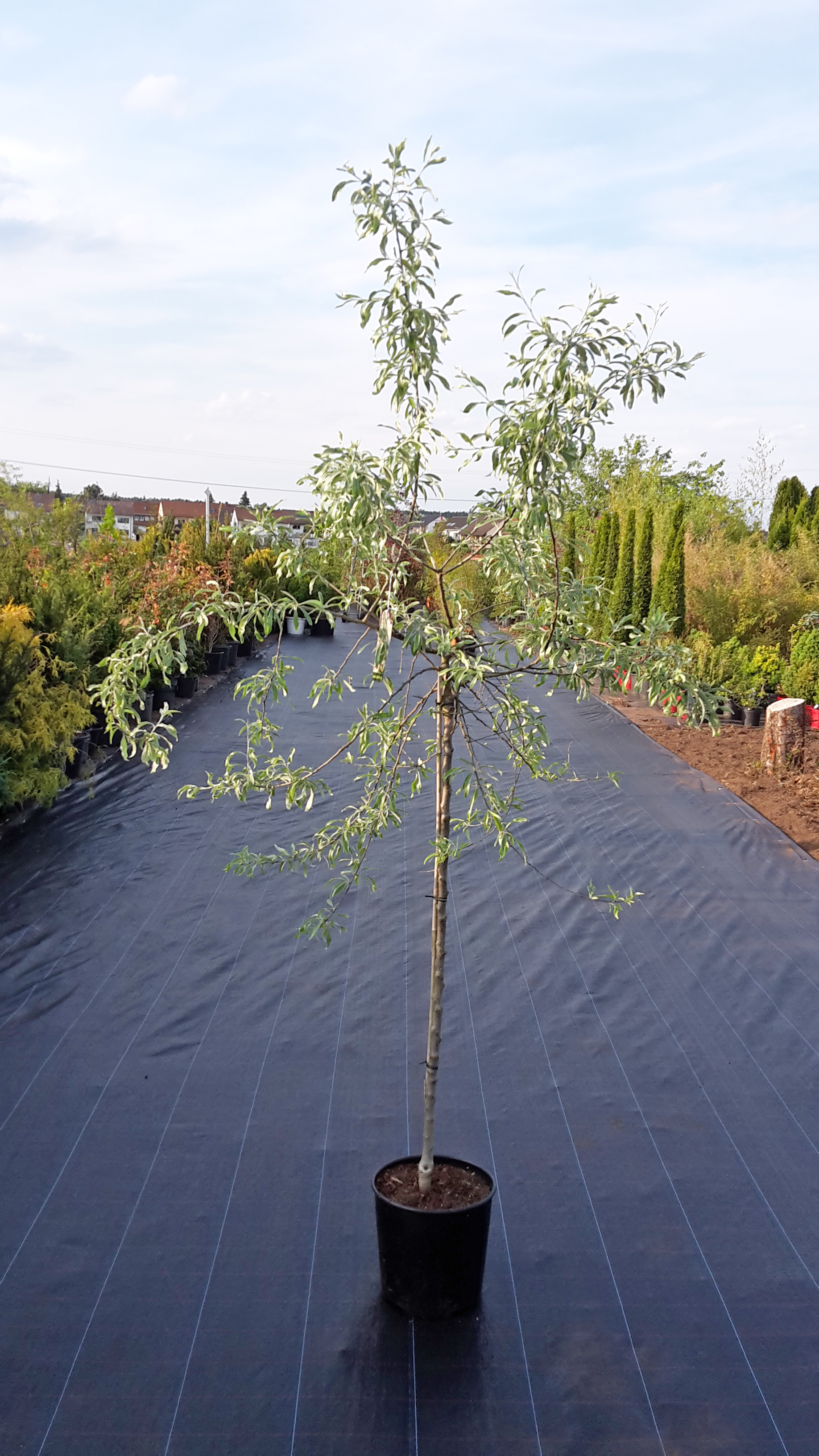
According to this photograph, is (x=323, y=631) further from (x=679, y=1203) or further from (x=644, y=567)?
(x=679, y=1203)

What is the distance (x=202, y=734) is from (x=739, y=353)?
6.57m

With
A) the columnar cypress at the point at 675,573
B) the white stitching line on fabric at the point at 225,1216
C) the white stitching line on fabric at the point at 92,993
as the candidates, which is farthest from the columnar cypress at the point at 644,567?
the white stitching line on fabric at the point at 225,1216

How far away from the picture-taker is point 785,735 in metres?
9.35

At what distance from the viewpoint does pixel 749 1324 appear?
283 centimetres

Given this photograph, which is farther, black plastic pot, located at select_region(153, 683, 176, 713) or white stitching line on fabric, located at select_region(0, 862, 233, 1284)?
black plastic pot, located at select_region(153, 683, 176, 713)

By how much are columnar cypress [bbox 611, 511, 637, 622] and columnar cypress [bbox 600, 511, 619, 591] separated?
140cm

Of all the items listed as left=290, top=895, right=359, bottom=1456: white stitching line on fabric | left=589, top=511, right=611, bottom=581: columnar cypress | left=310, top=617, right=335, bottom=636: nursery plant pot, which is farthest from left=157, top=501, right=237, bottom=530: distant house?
left=290, top=895, right=359, bottom=1456: white stitching line on fabric

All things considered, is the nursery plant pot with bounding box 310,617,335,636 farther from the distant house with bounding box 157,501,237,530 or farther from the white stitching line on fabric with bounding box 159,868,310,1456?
the distant house with bounding box 157,501,237,530

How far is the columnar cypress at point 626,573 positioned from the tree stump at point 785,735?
7.45m

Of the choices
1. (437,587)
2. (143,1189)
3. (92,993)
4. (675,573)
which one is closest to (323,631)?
(675,573)

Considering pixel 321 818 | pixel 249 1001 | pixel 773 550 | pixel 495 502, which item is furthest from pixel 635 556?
pixel 495 502

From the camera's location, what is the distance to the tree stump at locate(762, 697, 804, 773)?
9.27 m

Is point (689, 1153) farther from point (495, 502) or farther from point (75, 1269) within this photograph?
point (495, 502)

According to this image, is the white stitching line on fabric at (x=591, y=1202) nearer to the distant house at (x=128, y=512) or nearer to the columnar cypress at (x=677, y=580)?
the columnar cypress at (x=677, y=580)
